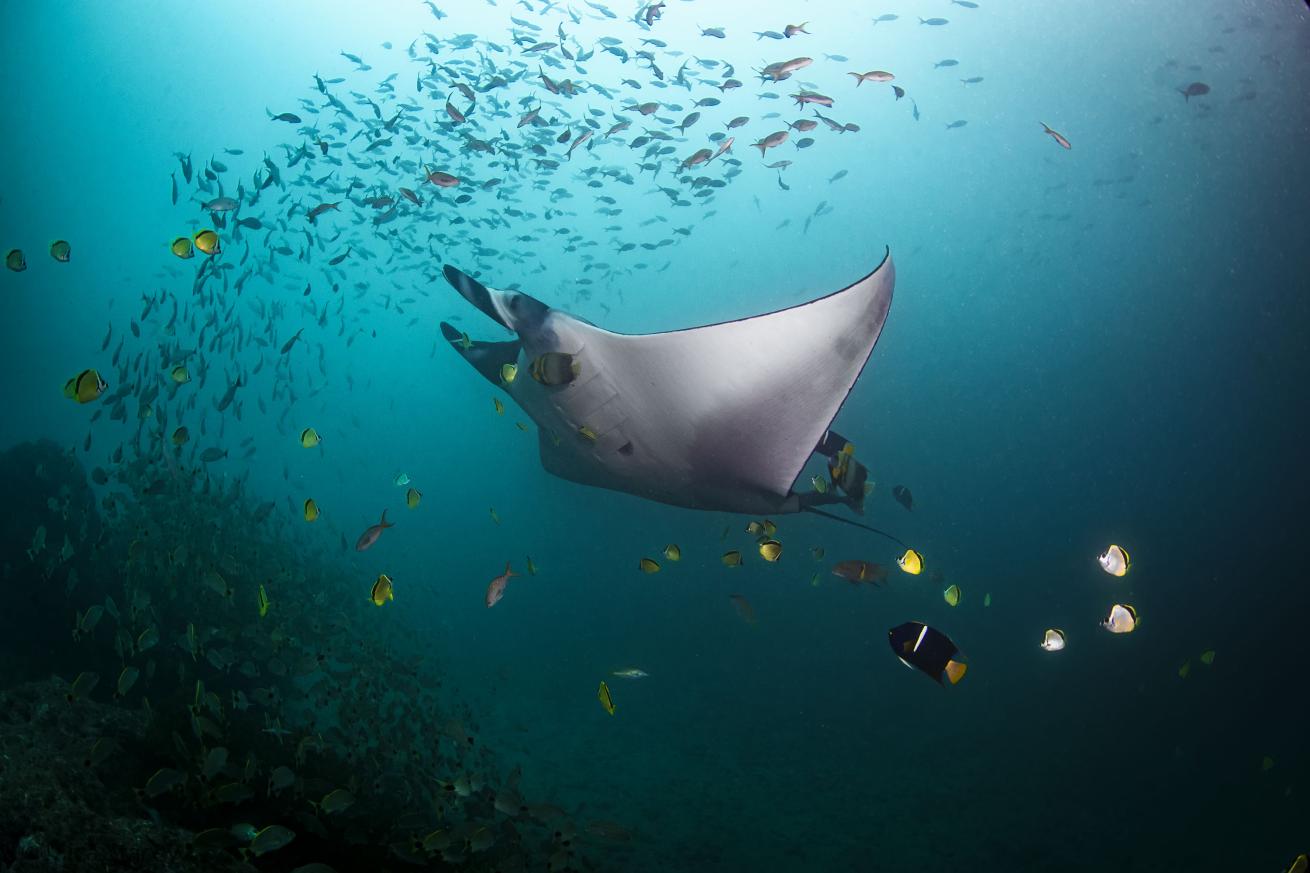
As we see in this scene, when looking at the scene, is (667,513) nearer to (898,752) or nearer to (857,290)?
(898,752)

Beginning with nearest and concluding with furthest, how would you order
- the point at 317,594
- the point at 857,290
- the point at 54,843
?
the point at 857,290 → the point at 54,843 → the point at 317,594

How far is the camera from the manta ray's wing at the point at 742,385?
3094 millimetres

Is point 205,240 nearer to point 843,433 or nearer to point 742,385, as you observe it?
point 742,385

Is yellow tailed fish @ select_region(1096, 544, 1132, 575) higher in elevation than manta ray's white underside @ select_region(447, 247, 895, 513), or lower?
lower

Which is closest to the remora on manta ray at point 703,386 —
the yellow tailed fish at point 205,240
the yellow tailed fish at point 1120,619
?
the yellow tailed fish at point 1120,619

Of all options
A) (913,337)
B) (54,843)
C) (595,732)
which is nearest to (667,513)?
(595,732)

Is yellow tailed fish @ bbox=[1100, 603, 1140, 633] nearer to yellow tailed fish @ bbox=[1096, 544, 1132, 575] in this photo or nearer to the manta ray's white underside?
yellow tailed fish @ bbox=[1096, 544, 1132, 575]

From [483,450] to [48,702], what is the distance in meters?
75.7

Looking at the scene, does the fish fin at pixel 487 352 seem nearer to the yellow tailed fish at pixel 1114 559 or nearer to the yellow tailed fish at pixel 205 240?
the yellow tailed fish at pixel 205 240

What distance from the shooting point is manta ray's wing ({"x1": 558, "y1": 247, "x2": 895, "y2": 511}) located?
3.09 m

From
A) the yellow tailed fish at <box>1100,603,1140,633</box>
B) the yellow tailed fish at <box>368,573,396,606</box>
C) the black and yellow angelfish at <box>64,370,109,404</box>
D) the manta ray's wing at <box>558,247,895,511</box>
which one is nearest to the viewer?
the manta ray's wing at <box>558,247,895,511</box>

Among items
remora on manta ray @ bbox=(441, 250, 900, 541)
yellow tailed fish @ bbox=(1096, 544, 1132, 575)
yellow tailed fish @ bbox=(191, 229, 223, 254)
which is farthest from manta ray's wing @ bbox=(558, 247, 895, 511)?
yellow tailed fish @ bbox=(191, 229, 223, 254)

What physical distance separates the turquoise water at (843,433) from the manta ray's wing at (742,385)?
23 cm

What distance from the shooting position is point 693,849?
22.3ft
